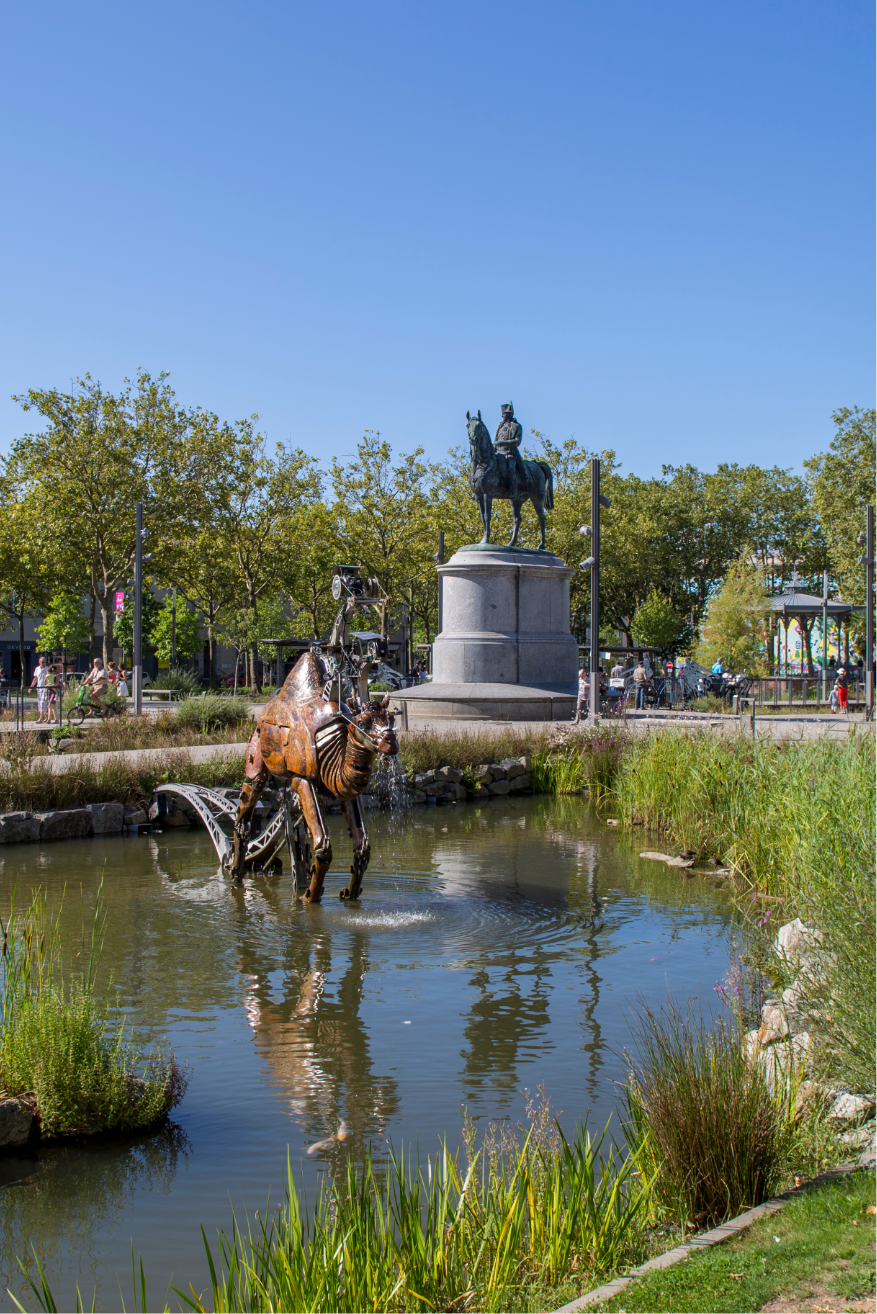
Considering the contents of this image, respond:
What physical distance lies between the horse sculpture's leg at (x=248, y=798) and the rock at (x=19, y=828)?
11.0 feet

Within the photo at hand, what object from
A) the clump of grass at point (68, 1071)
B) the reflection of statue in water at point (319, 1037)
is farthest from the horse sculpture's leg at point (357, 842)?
the clump of grass at point (68, 1071)

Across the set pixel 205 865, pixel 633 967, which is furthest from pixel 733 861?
pixel 205 865

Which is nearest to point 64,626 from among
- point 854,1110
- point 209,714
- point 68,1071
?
point 209,714

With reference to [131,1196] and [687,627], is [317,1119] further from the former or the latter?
[687,627]

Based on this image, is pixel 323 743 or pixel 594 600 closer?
pixel 323 743

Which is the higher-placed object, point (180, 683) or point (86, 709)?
point (180, 683)

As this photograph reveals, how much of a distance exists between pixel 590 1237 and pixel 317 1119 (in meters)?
2.10

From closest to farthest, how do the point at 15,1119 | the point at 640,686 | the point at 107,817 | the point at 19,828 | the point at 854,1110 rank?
the point at 854,1110 → the point at 15,1119 → the point at 19,828 → the point at 107,817 → the point at 640,686

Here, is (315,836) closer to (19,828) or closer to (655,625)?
(19,828)

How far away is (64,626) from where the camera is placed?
52656 mm

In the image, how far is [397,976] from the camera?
7723 millimetres

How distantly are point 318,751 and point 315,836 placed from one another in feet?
2.20

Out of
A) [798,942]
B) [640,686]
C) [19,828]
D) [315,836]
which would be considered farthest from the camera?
[640,686]

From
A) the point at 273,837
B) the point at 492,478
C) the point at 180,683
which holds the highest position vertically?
the point at 492,478
